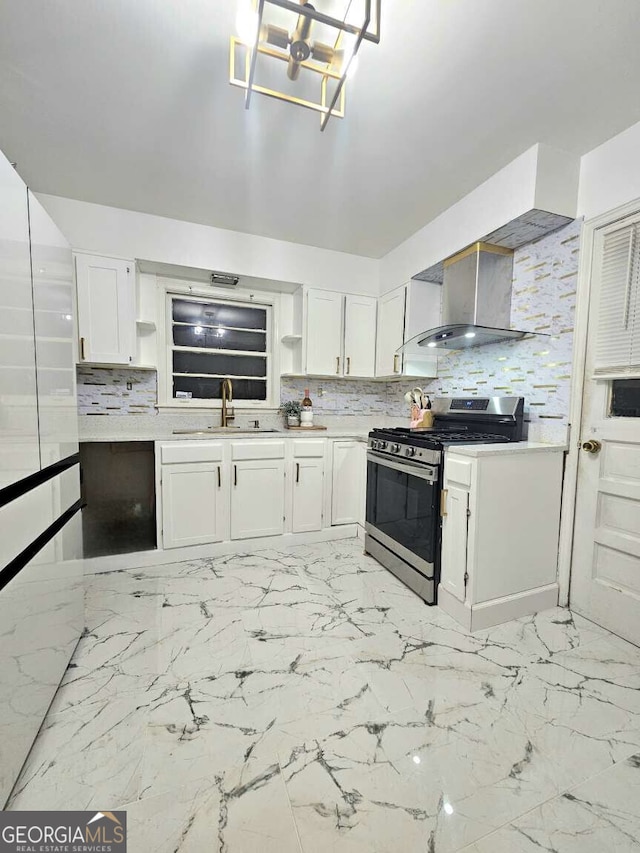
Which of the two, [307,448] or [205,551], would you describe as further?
[307,448]

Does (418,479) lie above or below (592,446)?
below

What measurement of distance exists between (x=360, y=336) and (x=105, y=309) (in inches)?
83.4

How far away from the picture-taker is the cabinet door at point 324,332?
3.22 metres

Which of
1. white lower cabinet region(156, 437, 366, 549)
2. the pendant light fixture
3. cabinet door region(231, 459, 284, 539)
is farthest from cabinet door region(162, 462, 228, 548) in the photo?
the pendant light fixture

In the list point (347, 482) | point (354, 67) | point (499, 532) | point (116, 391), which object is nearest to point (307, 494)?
point (347, 482)

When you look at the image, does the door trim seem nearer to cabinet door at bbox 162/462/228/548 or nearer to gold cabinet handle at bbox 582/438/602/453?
gold cabinet handle at bbox 582/438/602/453

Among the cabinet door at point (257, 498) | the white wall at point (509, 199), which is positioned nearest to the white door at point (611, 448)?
the white wall at point (509, 199)

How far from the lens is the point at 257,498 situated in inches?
A: 113

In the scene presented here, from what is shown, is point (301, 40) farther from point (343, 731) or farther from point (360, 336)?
point (343, 731)

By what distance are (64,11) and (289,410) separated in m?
2.60

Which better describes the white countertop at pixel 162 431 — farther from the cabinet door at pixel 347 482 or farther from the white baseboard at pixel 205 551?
the white baseboard at pixel 205 551

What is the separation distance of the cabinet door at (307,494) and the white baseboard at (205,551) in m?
0.09

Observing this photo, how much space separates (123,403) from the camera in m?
2.98

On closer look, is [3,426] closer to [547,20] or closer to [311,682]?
[311,682]
